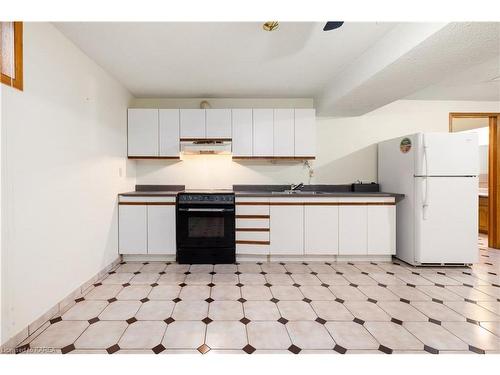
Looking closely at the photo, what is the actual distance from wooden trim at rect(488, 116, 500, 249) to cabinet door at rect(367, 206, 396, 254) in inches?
83.9

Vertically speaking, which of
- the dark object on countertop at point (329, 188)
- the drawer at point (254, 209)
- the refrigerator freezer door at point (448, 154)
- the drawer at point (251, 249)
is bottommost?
the drawer at point (251, 249)

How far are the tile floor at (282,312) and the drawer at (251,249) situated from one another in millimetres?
268

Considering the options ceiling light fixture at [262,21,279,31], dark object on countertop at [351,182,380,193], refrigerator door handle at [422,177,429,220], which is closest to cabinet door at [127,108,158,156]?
ceiling light fixture at [262,21,279,31]

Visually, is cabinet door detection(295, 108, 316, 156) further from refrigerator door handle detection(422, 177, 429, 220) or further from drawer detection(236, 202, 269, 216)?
refrigerator door handle detection(422, 177, 429, 220)

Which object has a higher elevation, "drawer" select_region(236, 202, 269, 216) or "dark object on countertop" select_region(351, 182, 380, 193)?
"dark object on countertop" select_region(351, 182, 380, 193)

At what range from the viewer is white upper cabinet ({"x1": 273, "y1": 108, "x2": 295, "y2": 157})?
3.75 m

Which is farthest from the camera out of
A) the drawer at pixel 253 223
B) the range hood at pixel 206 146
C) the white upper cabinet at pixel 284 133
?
the white upper cabinet at pixel 284 133

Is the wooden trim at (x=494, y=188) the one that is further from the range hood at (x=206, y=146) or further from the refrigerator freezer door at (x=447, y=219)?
the range hood at (x=206, y=146)

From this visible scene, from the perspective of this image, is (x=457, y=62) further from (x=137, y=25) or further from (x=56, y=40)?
(x=56, y=40)

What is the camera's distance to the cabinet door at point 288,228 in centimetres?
340

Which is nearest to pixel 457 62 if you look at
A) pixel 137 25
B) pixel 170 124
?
pixel 137 25

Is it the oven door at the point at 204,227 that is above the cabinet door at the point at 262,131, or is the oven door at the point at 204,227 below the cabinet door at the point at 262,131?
below

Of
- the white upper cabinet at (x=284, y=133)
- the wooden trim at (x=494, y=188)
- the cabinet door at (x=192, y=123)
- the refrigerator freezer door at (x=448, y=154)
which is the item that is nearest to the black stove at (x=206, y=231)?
the cabinet door at (x=192, y=123)

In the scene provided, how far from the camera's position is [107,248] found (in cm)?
307
